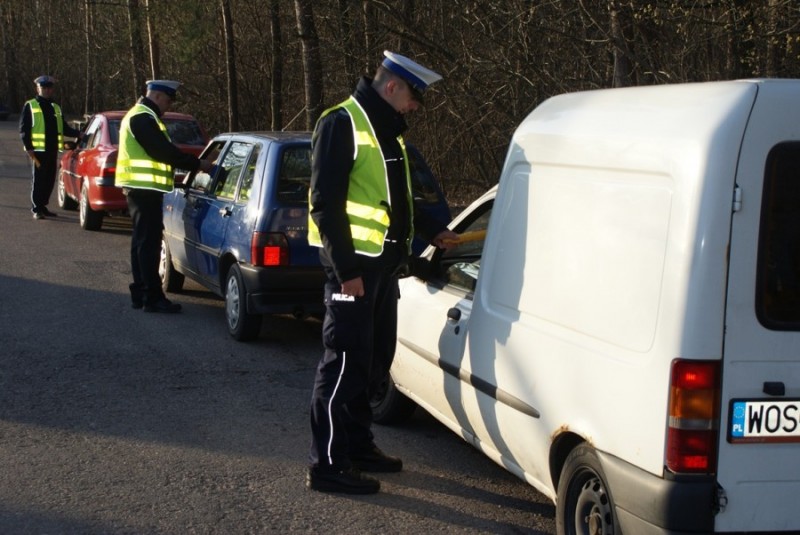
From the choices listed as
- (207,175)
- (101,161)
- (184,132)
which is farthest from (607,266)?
(184,132)

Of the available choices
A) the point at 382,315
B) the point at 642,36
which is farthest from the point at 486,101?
the point at 382,315

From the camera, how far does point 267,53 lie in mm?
23531

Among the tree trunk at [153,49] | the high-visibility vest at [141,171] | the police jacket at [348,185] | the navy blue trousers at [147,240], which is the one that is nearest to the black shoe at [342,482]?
the police jacket at [348,185]

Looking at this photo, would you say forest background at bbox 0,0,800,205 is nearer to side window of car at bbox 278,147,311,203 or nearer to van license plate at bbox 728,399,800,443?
side window of car at bbox 278,147,311,203

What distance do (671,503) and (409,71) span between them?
2.50 meters

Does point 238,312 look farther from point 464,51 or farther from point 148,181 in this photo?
point 464,51

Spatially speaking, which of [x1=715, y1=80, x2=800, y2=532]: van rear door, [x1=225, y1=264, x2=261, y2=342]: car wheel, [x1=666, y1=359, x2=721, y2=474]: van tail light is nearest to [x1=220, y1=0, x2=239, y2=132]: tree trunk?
[x1=225, y1=264, x2=261, y2=342]: car wheel

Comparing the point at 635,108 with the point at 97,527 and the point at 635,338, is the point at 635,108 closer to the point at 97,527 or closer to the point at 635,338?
the point at 635,338

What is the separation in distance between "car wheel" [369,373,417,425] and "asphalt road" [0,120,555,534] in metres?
0.07

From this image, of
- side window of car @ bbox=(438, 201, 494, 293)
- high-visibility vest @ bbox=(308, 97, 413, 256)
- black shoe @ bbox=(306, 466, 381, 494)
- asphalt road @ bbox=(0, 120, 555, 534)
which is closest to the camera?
asphalt road @ bbox=(0, 120, 555, 534)

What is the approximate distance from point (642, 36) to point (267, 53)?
43.5ft

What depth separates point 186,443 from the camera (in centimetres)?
600

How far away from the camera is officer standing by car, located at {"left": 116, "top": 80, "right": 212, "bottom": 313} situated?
965 centimetres

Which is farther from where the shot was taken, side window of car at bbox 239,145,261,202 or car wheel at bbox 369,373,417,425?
side window of car at bbox 239,145,261,202
